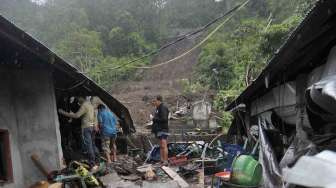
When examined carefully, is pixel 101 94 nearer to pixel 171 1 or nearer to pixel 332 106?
pixel 332 106

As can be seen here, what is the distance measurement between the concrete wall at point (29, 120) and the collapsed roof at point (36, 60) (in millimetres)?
245

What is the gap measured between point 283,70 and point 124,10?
153ft

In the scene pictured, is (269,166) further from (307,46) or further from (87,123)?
(87,123)

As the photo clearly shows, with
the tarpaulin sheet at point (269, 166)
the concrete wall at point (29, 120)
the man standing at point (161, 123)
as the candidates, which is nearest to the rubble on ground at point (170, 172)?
the tarpaulin sheet at point (269, 166)

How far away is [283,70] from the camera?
670 cm

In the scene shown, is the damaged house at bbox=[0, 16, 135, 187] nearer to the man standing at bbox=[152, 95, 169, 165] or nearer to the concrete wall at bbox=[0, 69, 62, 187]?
the concrete wall at bbox=[0, 69, 62, 187]

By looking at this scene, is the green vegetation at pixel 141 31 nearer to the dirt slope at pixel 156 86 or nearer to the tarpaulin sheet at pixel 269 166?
the dirt slope at pixel 156 86

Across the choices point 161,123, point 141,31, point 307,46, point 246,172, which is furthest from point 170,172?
point 141,31

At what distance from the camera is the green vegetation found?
30.9 m

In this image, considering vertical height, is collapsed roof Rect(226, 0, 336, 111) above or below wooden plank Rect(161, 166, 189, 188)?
above

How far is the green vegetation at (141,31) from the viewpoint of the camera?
30.9 m

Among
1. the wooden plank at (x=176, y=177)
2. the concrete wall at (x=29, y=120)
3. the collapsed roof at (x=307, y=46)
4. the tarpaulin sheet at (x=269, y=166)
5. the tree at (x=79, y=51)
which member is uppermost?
the tree at (x=79, y=51)

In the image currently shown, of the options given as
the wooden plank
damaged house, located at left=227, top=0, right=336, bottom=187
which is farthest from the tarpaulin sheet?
the wooden plank

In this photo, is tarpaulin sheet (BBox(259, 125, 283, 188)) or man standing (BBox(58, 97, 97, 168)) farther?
man standing (BBox(58, 97, 97, 168))
